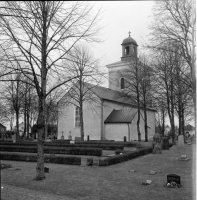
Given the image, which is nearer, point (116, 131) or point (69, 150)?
point (69, 150)

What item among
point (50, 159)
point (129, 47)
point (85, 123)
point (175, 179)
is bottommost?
point (50, 159)

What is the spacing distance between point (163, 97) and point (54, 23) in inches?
570

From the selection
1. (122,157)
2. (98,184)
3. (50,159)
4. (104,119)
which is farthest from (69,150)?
(104,119)

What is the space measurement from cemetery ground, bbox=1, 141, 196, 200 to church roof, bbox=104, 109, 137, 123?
19762 mm

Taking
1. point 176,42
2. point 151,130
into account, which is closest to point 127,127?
point 151,130

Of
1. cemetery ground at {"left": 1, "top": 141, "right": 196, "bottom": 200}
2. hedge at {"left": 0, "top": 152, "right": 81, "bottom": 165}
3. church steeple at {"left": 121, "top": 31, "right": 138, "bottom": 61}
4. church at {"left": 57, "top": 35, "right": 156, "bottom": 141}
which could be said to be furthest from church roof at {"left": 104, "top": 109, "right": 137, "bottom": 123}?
cemetery ground at {"left": 1, "top": 141, "right": 196, "bottom": 200}

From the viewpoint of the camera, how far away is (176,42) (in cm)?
1304

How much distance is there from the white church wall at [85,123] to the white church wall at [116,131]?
1361mm

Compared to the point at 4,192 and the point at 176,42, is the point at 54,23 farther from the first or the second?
the point at 176,42

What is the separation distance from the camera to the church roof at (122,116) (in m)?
32.9

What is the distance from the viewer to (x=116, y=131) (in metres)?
33.2

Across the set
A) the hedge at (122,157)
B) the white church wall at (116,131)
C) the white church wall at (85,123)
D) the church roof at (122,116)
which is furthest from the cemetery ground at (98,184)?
the white church wall at (85,123)

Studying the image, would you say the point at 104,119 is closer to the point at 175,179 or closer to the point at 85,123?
the point at 85,123

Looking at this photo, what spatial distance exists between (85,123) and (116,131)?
5.21 m
